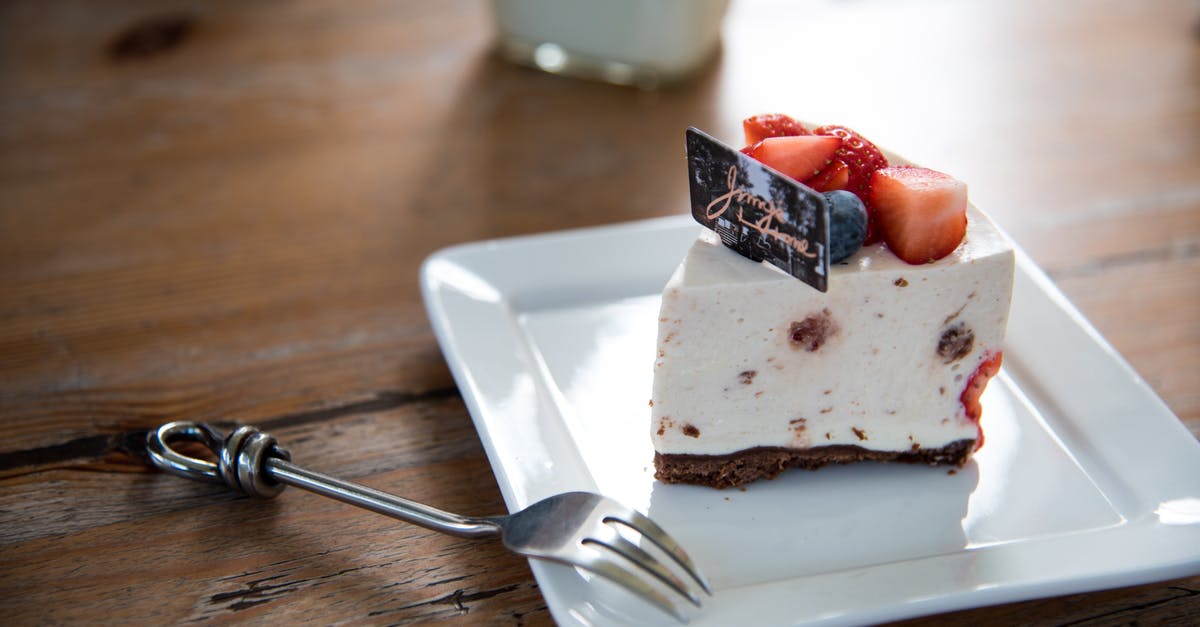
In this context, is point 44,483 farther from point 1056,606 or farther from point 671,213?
point 1056,606

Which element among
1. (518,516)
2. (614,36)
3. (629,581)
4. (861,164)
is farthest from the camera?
(614,36)

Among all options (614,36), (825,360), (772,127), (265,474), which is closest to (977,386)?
(825,360)

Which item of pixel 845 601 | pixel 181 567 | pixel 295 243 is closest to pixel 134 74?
pixel 295 243

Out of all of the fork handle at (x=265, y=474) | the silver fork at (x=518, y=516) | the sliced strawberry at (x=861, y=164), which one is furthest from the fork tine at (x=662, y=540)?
the sliced strawberry at (x=861, y=164)

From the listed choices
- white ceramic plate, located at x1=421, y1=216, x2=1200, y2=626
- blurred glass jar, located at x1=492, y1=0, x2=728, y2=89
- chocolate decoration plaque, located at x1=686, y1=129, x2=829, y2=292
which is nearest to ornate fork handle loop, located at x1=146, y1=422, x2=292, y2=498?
white ceramic plate, located at x1=421, y1=216, x2=1200, y2=626

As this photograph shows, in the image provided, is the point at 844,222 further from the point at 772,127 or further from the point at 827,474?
the point at 827,474

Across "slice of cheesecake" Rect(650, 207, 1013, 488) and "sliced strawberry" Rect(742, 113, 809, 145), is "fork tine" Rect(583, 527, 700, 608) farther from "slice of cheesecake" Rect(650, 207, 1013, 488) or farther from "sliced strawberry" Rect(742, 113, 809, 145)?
"sliced strawberry" Rect(742, 113, 809, 145)
